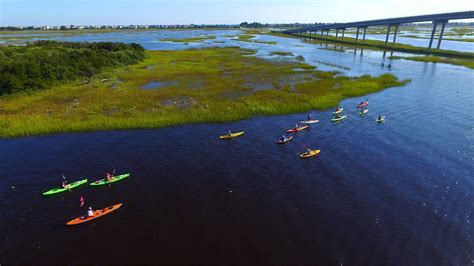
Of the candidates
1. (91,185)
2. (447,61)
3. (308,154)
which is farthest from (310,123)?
(447,61)

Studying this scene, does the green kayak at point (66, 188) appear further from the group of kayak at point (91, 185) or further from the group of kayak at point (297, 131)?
the group of kayak at point (297, 131)

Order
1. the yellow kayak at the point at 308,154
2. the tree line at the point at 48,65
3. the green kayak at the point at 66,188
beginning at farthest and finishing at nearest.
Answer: the tree line at the point at 48,65, the yellow kayak at the point at 308,154, the green kayak at the point at 66,188

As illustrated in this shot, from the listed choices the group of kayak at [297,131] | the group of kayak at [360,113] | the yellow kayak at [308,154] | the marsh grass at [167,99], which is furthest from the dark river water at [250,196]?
the marsh grass at [167,99]

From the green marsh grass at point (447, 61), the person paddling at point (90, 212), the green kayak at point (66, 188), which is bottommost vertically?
the green marsh grass at point (447, 61)

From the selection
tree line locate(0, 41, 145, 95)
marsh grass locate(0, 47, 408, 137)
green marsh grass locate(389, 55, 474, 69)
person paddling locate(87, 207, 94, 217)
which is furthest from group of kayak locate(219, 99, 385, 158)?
green marsh grass locate(389, 55, 474, 69)

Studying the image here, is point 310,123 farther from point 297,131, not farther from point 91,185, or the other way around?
point 91,185
